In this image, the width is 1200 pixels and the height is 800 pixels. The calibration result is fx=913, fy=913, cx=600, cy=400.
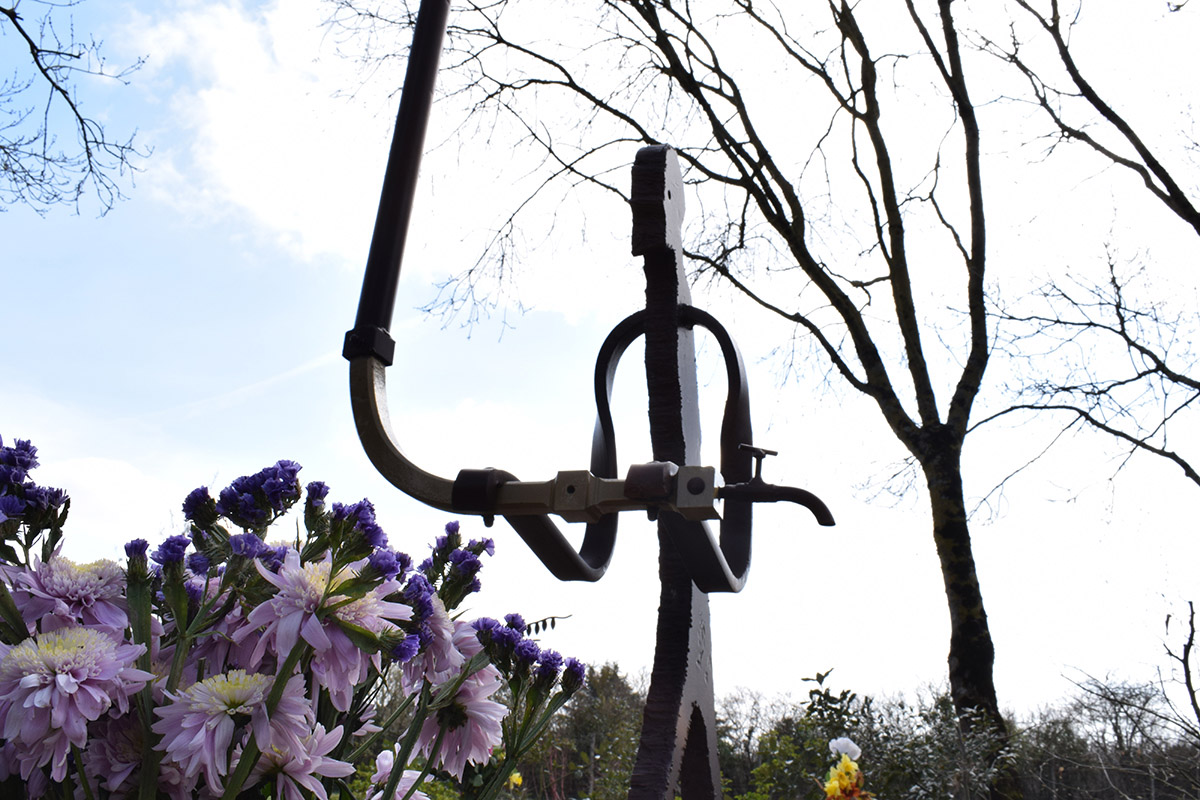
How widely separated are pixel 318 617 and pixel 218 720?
94 mm

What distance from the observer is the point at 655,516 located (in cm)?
102

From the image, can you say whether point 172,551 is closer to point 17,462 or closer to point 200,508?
point 200,508

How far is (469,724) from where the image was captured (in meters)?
0.87

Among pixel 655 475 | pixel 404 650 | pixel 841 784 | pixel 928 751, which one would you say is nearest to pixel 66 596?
pixel 404 650

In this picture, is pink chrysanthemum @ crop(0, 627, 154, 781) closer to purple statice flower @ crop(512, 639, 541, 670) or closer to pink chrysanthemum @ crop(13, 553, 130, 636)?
pink chrysanthemum @ crop(13, 553, 130, 636)

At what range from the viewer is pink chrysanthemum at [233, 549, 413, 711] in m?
0.64

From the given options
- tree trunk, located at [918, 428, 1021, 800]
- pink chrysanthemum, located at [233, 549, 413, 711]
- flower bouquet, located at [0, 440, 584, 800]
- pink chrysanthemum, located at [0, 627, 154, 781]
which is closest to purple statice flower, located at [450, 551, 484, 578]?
flower bouquet, located at [0, 440, 584, 800]

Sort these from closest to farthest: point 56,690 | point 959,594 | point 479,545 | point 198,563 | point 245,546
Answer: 1. point 56,690
2. point 245,546
3. point 198,563
4. point 479,545
5. point 959,594

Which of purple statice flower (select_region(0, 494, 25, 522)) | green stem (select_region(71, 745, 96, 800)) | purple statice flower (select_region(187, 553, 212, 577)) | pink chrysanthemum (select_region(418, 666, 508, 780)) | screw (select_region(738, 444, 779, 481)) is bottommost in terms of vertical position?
green stem (select_region(71, 745, 96, 800))

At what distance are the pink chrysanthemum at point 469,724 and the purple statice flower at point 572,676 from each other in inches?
5.1

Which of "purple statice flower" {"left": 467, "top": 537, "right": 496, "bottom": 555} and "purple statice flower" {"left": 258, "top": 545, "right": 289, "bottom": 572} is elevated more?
"purple statice flower" {"left": 467, "top": 537, "right": 496, "bottom": 555}

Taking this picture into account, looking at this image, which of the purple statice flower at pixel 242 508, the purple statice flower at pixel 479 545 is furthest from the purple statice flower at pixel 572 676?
the purple statice flower at pixel 242 508

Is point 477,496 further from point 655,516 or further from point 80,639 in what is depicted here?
point 80,639

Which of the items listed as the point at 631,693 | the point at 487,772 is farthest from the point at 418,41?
the point at 631,693
